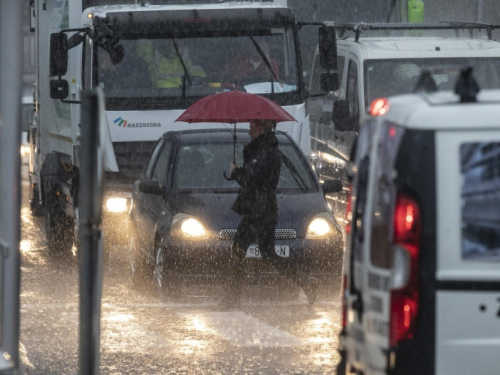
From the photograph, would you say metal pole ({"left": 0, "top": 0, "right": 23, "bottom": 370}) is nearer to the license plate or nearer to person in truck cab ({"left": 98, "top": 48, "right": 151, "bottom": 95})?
the license plate

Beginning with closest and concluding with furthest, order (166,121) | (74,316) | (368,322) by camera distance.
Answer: (368,322) → (74,316) → (166,121)

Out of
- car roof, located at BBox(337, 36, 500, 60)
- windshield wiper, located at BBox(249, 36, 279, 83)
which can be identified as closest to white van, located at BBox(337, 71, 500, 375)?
windshield wiper, located at BBox(249, 36, 279, 83)

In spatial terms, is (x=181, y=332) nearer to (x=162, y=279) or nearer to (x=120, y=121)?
(x=162, y=279)

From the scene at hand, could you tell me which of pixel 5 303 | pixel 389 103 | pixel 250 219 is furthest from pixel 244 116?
pixel 389 103

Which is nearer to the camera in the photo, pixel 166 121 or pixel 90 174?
pixel 90 174

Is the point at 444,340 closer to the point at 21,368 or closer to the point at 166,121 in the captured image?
the point at 21,368

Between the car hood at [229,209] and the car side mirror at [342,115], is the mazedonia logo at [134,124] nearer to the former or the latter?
the car hood at [229,209]

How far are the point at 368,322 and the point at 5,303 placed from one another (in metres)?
2.61

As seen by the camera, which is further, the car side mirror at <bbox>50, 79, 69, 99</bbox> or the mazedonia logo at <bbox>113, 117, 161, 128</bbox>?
the car side mirror at <bbox>50, 79, 69, 99</bbox>

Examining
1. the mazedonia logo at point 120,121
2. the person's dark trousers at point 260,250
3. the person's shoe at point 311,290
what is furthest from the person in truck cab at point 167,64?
the person's shoe at point 311,290

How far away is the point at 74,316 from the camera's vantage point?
11.5 meters

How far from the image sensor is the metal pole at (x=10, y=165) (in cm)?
718

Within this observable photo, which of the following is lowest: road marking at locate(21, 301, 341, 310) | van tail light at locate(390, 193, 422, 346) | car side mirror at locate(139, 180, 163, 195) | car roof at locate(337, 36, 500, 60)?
road marking at locate(21, 301, 341, 310)

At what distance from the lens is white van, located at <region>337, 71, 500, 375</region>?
4.97 meters
